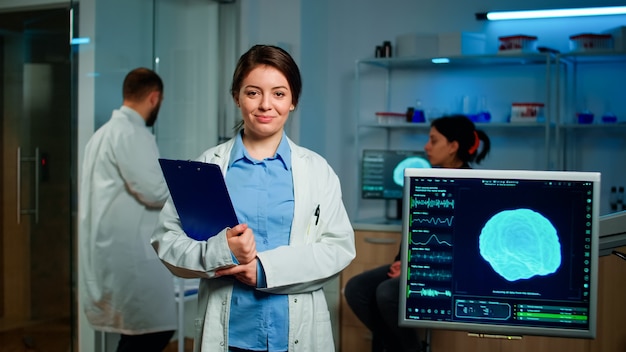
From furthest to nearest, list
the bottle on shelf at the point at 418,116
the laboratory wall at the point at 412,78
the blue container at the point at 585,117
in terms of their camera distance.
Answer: the bottle on shelf at the point at 418,116 → the laboratory wall at the point at 412,78 → the blue container at the point at 585,117

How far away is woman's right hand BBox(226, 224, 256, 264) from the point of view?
1786 millimetres

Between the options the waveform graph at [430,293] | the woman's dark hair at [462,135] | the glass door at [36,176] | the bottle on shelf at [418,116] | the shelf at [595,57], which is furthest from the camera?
the bottle on shelf at [418,116]

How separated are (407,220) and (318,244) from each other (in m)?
0.22

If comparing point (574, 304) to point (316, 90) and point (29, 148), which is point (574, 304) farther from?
point (316, 90)

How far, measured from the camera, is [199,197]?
1.81 m

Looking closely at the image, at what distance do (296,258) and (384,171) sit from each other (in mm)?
3243

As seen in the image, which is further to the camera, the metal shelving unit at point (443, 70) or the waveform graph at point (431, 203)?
the metal shelving unit at point (443, 70)

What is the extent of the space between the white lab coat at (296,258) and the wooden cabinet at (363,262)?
108 inches

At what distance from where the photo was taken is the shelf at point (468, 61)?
473 centimetres

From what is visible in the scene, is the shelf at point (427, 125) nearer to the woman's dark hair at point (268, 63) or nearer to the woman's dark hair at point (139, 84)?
Result: the woman's dark hair at point (139, 84)

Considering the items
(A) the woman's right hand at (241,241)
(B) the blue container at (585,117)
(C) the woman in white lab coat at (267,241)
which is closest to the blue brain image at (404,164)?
(B) the blue container at (585,117)

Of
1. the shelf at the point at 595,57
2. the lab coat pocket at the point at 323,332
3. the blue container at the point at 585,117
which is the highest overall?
the shelf at the point at 595,57

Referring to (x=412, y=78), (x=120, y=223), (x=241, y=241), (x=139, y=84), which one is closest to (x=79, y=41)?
(x=139, y=84)

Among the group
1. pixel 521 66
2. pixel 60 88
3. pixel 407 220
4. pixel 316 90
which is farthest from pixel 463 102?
pixel 407 220
